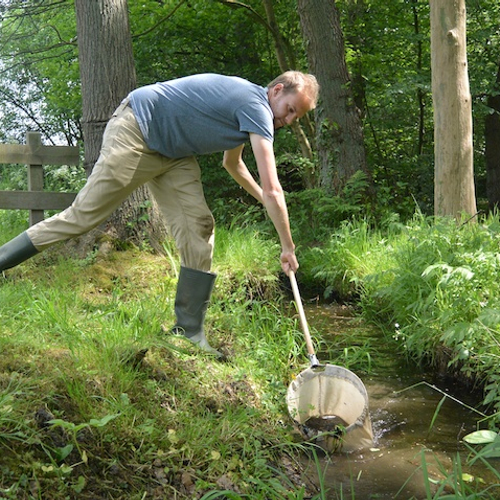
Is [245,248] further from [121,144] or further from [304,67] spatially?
[304,67]

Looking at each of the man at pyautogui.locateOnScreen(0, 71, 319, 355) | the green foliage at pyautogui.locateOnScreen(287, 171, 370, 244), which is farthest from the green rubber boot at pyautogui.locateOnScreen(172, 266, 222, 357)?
the green foliage at pyautogui.locateOnScreen(287, 171, 370, 244)

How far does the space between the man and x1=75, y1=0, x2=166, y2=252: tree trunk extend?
1.79 meters

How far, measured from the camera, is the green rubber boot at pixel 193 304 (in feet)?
12.5

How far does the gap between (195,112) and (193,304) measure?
1156mm

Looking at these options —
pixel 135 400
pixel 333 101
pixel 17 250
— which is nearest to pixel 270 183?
pixel 135 400

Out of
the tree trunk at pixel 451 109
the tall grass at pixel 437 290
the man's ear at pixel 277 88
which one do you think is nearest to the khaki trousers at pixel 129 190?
the man's ear at pixel 277 88

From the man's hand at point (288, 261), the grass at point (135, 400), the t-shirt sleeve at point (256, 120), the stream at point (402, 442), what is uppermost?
the t-shirt sleeve at point (256, 120)

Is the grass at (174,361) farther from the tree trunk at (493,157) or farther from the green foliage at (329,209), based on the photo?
the tree trunk at (493,157)

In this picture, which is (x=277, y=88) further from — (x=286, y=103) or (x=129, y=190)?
(x=129, y=190)

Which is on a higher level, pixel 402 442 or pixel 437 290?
pixel 437 290

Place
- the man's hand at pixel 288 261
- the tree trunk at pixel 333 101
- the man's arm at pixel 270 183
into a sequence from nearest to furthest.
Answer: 1. the man's arm at pixel 270 183
2. the man's hand at pixel 288 261
3. the tree trunk at pixel 333 101

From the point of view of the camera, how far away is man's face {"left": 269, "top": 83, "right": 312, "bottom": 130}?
11.3 feet

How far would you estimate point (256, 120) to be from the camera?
3320 mm

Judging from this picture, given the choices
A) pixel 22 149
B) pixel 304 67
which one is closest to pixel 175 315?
pixel 22 149
